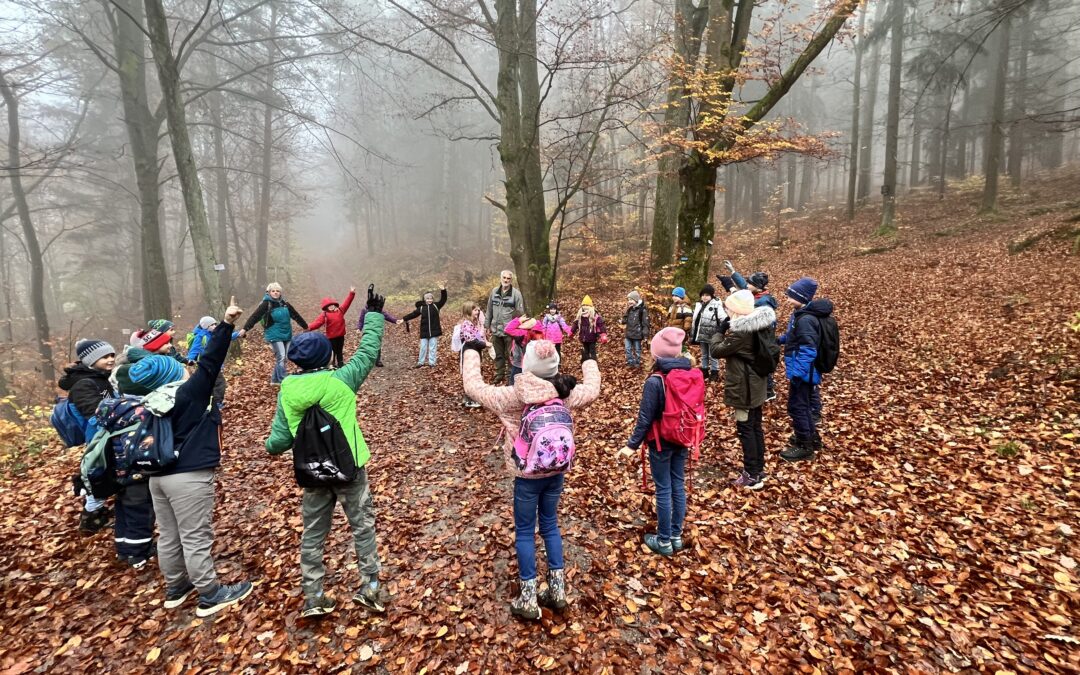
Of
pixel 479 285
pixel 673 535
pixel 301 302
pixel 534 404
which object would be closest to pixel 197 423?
pixel 534 404

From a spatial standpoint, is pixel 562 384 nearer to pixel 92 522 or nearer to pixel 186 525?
pixel 186 525

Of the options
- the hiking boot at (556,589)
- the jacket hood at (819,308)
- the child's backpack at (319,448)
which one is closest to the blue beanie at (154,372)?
the child's backpack at (319,448)

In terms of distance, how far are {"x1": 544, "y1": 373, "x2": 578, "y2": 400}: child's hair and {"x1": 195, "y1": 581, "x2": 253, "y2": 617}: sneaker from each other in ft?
11.4

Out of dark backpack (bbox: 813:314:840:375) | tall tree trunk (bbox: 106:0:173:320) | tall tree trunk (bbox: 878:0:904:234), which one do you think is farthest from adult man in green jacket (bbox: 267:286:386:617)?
tall tree trunk (bbox: 878:0:904:234)

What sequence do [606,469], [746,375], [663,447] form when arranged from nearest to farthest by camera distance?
1. [663,447]
2. [746,375]
3. [606,469]

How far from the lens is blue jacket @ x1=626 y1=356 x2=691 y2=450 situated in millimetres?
4188

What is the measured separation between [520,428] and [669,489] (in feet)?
6.08

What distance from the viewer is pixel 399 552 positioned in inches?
190

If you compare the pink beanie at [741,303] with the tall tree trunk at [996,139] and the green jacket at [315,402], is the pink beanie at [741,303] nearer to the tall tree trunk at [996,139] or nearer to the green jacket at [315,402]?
the green jacket at [315,402]

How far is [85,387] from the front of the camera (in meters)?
4.77

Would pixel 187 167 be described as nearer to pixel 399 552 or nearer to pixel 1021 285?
pixel 399 552

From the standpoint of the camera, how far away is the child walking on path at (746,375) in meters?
5.46

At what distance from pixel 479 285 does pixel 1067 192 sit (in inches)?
999

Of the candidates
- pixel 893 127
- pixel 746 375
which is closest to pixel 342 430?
pixel 746 375
